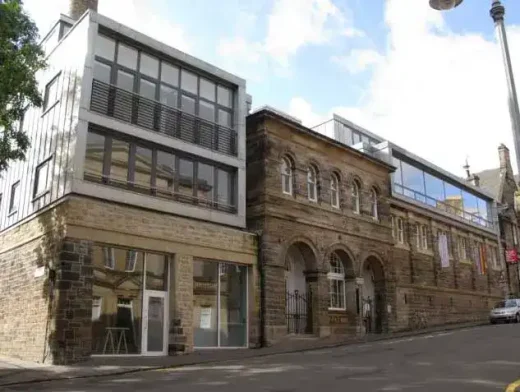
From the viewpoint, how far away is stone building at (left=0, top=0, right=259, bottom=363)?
54.3ft

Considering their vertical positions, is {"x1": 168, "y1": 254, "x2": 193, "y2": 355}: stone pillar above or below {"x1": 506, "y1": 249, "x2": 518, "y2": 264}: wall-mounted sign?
below

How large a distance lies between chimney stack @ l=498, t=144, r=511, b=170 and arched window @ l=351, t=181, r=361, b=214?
28807mm

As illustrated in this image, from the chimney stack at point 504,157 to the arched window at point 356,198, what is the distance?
28807 millimetres

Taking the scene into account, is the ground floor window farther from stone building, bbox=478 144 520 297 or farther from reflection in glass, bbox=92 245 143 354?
stone building, bbox=478 144 520 297

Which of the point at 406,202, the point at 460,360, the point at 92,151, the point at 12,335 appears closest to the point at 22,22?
the point at 92,151

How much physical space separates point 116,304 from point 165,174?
4.86 meters

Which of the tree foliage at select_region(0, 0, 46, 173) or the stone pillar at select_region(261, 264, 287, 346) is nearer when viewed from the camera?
the tree foliage at select_region(0, 0, 46, 173)

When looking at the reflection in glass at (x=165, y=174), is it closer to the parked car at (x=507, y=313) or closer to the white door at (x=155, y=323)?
the white door at (x=155, y=323)

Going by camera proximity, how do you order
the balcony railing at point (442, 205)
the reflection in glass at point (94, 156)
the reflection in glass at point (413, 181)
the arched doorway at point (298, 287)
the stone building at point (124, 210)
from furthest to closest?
the reflection in glass at point (413, 181), the balcony railing at point (442, 205), the arched doorway at point (298, 287), the reflection in glass at point (94, 156), the stone building at point (124, 210)

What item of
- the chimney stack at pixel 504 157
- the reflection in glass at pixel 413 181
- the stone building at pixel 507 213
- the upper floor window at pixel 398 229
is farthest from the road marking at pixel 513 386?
the chimney stack at pixel 504 157

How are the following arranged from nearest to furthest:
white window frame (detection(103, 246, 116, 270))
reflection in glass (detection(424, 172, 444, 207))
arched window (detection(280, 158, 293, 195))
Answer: white window frame (detection(103, 246, 116, 270))
arched window (detection(280, 158, 293, 195))
reflection in glass (detection(424, 172, 444, 207))

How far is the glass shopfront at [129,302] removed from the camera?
55.0 ft

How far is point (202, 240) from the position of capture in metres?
19.7

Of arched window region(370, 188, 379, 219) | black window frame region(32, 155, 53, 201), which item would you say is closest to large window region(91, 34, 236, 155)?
black window frame region(32, 155, 53, 201)
